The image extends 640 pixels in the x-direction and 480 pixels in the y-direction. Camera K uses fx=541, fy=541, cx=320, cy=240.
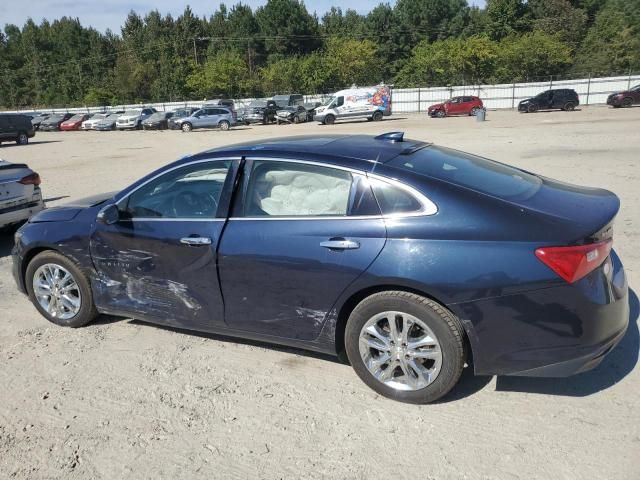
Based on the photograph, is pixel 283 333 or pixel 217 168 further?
pixel 217 168

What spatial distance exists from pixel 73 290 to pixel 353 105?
35.4m

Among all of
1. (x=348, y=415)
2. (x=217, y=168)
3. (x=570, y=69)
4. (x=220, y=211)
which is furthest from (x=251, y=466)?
(x=570, y=69)

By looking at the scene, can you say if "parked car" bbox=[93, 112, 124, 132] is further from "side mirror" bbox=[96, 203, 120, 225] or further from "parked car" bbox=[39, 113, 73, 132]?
"side mirror" bbox=[96, 203, 120, 225]

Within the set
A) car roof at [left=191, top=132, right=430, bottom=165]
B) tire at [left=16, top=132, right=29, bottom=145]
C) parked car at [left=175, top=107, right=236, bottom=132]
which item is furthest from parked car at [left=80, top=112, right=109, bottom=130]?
car roof at [left=191, top=132, right=430, bottom=165]

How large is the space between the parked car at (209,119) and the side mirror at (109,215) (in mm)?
34647

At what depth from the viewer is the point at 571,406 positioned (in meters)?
3.24

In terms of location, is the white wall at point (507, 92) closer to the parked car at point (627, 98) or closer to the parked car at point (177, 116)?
the parked car at point (627, 98)

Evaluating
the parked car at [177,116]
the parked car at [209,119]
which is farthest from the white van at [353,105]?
the parked car at [177,116]

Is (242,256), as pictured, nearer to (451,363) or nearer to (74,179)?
(451,363)

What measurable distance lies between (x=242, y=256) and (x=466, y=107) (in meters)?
40.0

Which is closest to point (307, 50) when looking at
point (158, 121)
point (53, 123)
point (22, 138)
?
Answer: point (53, 123)

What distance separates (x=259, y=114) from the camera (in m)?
40.2

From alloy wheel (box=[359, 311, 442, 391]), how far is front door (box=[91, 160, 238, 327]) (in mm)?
1145

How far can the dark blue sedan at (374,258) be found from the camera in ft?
9.83
